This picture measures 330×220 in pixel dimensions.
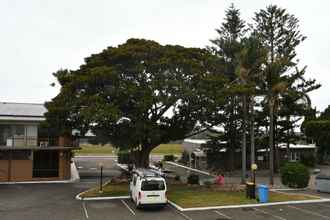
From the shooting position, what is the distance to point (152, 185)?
20203 millimetres

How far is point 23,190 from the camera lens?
29.0 metres

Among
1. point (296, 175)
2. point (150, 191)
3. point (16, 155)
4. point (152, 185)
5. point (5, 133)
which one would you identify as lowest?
point (150, 191)

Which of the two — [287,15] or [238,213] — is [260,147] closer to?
[287,15]

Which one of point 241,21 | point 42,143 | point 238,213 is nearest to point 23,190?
point 42,143

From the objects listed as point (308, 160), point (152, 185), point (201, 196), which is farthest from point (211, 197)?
point (308, 160)

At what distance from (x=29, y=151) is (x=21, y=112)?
4.74 metres

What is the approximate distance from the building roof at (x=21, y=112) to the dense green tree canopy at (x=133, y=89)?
777 centimetres

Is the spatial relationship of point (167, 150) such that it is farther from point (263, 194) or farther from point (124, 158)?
point (263, 194)

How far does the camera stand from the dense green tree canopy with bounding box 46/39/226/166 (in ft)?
88.5

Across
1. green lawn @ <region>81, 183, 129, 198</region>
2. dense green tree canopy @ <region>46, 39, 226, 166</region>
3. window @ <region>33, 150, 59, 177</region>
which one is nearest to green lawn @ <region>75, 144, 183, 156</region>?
window @ <region>33, 150, 59, 177</region>

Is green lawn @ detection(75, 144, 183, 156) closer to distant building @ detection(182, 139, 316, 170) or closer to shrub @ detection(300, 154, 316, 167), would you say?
distant building @ detection(182, 139, 316, 170)

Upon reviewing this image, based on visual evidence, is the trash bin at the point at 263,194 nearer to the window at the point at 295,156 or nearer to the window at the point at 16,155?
the window at the point at 16,155

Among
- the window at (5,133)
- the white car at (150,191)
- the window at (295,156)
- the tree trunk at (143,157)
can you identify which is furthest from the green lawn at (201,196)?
the window at (295,156)

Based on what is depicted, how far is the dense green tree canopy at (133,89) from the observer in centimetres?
2697
